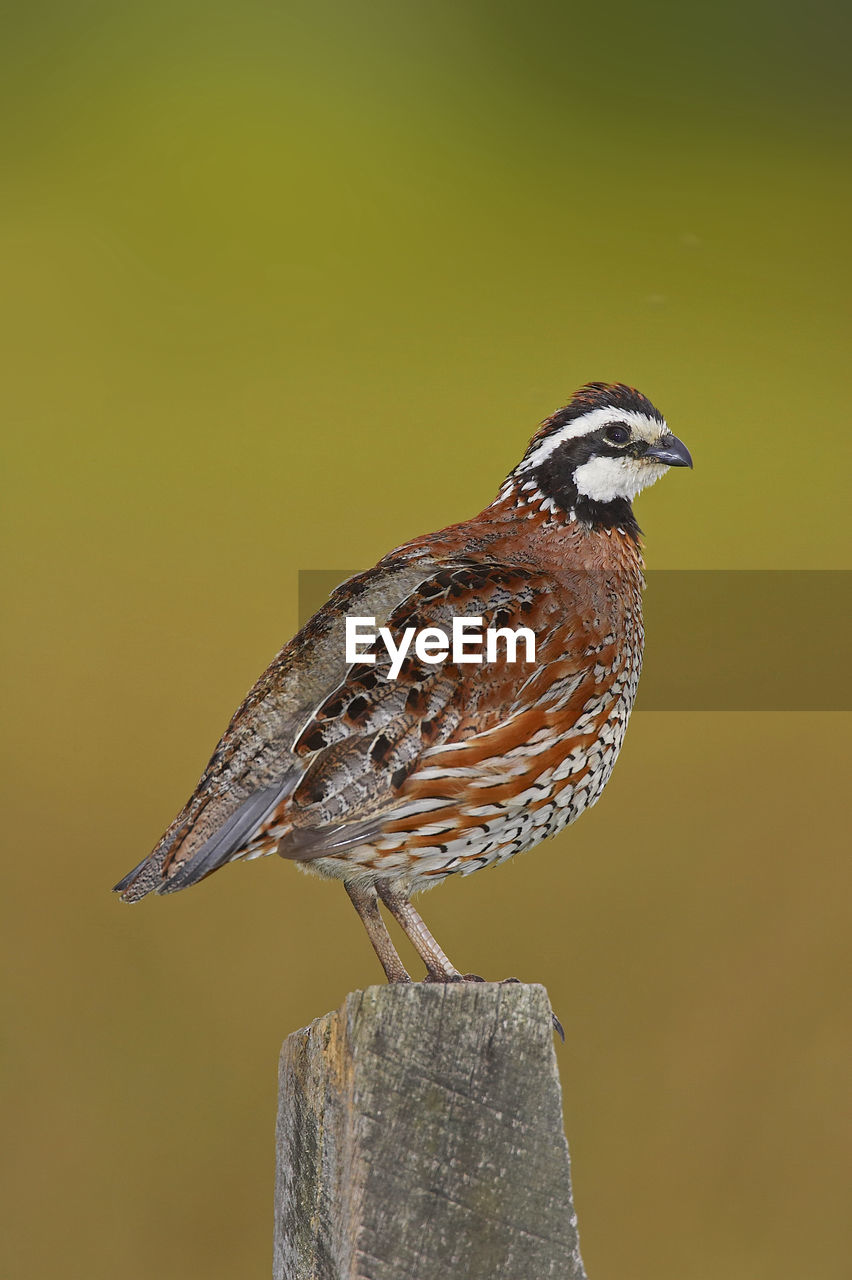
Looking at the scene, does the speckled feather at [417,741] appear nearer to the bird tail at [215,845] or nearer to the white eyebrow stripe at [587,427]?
the bird tail at [215,845]

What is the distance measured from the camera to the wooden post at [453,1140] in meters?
1.70

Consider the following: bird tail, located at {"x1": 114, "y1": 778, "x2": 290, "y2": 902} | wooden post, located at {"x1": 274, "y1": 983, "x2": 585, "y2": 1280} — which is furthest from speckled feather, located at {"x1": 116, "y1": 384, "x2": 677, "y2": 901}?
wooden post, located at {"x1": 274, "y1": 983, "x2": 585, "y2": 1280}

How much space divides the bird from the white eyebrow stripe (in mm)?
191

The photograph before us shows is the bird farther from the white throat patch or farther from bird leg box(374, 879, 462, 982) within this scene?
the white throat patch

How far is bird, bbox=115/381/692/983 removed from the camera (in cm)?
213

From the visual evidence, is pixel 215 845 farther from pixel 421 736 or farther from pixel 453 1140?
pixel 453 1140

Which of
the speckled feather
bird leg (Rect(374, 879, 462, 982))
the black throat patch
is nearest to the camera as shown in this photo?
the speckled feather

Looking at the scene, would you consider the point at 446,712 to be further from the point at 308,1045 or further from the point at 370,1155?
the point at 370,1155

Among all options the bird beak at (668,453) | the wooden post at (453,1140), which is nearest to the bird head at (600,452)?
the bird beak at (668,453)

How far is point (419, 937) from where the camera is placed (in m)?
2.27

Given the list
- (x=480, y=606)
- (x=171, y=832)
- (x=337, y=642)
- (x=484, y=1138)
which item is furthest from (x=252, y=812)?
(x=484, y=1138)

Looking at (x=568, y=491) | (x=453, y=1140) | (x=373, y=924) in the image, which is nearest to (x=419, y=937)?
(x=373, y=924)

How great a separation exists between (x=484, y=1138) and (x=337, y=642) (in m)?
0.83

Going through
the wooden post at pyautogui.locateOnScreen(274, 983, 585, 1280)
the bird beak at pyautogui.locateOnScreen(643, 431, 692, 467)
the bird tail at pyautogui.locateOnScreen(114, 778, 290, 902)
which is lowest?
the wooden post at pyautogui.locateOnScreen(274, 983, 585, 1280)
